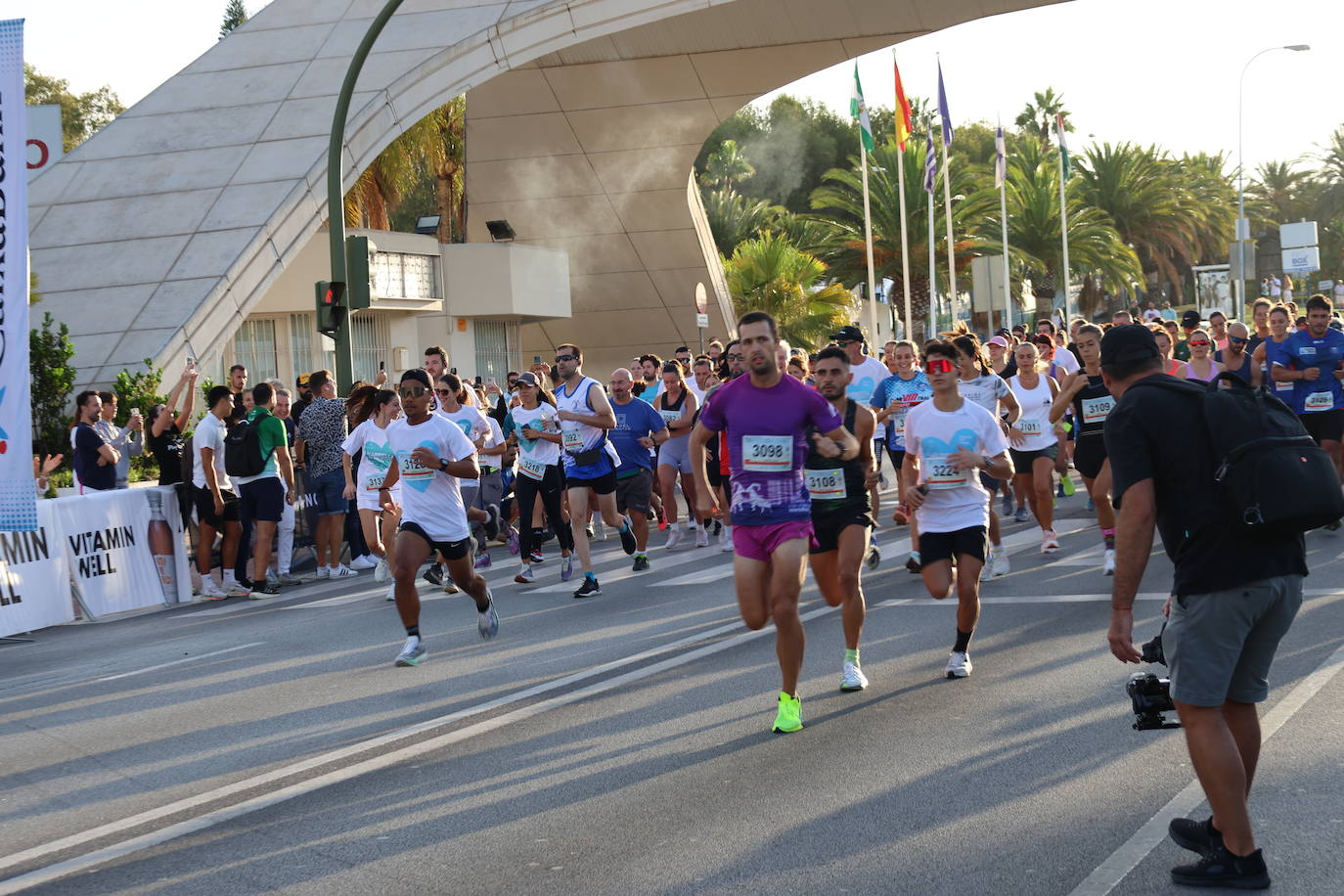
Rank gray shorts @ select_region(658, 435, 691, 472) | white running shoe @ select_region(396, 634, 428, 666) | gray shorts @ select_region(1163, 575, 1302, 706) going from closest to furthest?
1. gray shorts @ select_region(1163, 575, 1302, 706)
2. white running shoe @ select_region(396, 634, 428, 666)
3. gray shorts @ select_region(658, 435, 691, 472)

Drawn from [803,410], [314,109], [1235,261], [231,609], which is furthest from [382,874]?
[1235,261]

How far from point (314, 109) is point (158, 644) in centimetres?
1828

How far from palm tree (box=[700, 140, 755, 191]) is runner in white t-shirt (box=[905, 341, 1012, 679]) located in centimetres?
6900

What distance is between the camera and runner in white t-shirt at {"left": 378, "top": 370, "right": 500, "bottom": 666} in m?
9.67

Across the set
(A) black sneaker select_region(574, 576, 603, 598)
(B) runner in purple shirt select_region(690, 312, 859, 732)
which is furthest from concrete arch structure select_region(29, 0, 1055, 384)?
(B) runner in purple shirt select_region(690, 312, 859, 732)

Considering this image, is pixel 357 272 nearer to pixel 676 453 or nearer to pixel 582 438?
pixel 676 453

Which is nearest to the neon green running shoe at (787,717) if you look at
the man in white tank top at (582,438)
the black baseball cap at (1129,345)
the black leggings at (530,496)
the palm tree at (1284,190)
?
the black baseball cap at (1129,345)

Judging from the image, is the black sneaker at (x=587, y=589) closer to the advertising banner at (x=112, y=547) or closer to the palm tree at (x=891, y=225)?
the advertising banner at (x=112, y=547)

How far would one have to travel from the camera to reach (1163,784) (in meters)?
5.86

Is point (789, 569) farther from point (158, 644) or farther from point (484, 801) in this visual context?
point (158, 644)

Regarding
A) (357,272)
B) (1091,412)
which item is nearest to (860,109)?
(357,272)

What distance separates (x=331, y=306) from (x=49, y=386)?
3.63 metres

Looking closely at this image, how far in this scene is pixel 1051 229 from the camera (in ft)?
196

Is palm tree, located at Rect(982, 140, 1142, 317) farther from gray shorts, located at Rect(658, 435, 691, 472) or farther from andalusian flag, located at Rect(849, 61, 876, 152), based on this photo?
gray shorts, located at Rect(658, 435, 691, 472)
